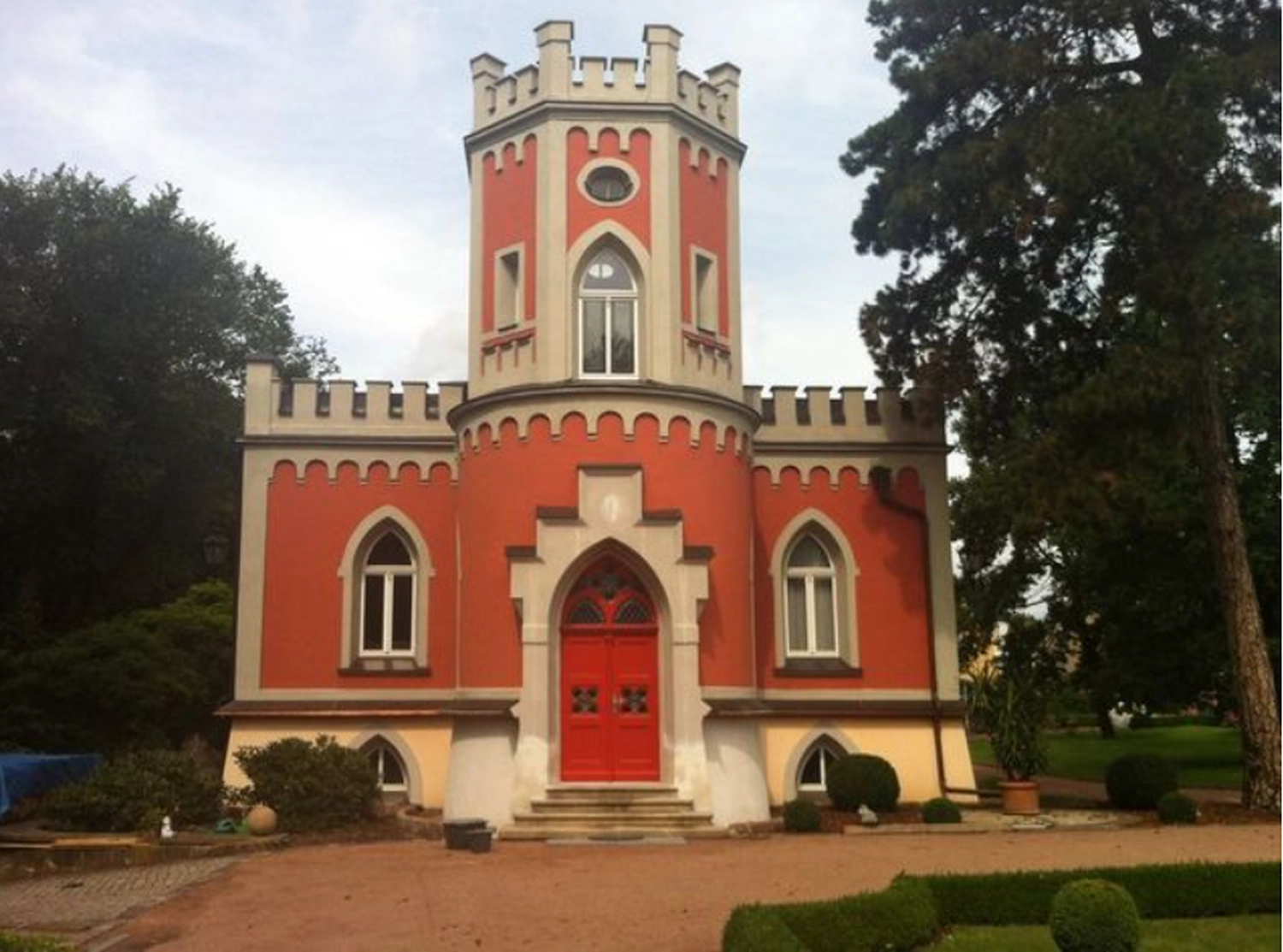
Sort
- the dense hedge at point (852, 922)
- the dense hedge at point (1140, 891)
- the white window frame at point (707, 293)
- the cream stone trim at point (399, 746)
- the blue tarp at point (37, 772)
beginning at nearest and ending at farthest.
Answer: the dense hedge at point (852, 922), the dense hedge at point (1140, 891), the blue tarp at point (37, 772), the white window frame at point (707, 293), the cream stone trim at point (399, 746)

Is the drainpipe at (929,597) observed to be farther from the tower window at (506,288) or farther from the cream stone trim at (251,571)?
the cream stone trim at (251,571)

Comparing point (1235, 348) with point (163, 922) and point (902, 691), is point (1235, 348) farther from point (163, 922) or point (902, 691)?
point (163, 922)

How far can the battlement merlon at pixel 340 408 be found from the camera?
812 inches

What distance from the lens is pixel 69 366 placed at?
1061 inches

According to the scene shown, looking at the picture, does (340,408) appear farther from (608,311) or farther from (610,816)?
(610,816)

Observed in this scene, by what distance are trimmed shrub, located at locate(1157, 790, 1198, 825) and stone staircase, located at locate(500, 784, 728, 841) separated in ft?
20.1

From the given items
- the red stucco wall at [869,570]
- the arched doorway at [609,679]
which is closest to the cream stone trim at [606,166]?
the red stucco wall at [869,570]

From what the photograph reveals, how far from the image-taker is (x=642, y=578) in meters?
17.6

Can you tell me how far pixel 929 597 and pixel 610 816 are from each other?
729cm

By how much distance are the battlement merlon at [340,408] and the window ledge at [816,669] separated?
6.76 metres

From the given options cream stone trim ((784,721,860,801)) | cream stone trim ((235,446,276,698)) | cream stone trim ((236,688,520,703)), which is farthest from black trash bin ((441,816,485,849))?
cream stone trim ((784,721,860,801))

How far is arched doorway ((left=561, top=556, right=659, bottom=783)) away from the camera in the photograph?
1731cm

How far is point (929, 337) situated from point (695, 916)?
39.9 feet

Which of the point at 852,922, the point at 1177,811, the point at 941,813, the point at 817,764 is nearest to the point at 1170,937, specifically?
the point at 852,922
